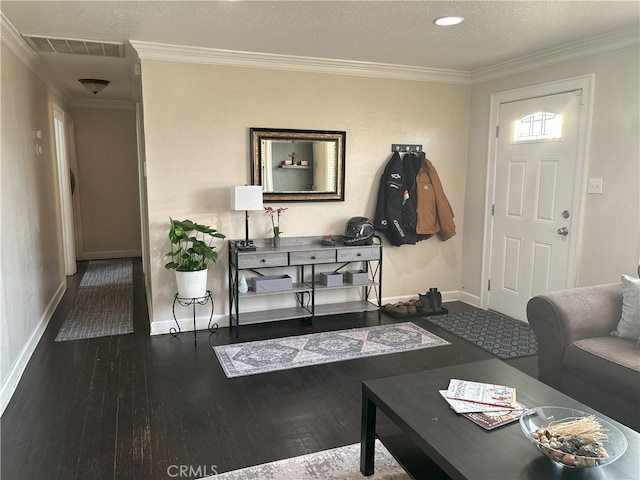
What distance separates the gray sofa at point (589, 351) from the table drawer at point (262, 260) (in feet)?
6.57

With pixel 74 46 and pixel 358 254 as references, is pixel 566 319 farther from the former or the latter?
pixel 74 46

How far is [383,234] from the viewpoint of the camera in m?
4.69

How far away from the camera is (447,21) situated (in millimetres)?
3082

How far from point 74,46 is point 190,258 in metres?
1.95

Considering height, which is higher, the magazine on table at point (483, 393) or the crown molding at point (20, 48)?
the crown molding at point (20, 48)

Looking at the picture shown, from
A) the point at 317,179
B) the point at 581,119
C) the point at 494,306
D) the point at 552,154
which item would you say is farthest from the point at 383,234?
the point at 581,119

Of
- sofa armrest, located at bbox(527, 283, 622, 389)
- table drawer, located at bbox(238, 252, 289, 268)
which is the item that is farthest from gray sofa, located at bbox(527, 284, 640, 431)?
table drawer, located at bbox(238, 252, 289, 268)

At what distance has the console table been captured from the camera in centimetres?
393

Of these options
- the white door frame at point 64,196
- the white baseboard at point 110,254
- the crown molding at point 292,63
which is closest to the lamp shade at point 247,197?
the crown molding at point 292,63

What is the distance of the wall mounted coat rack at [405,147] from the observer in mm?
4598

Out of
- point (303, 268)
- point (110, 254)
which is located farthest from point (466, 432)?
point (110, 254)

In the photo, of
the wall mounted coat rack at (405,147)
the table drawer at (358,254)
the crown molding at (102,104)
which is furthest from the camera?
the crown molding at (102,104)

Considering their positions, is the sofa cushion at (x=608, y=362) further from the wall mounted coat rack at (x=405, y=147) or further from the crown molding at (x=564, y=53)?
the wall mounted coat rack at (x=405, y=147)

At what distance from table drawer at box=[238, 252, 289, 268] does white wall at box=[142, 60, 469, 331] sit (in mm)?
353
